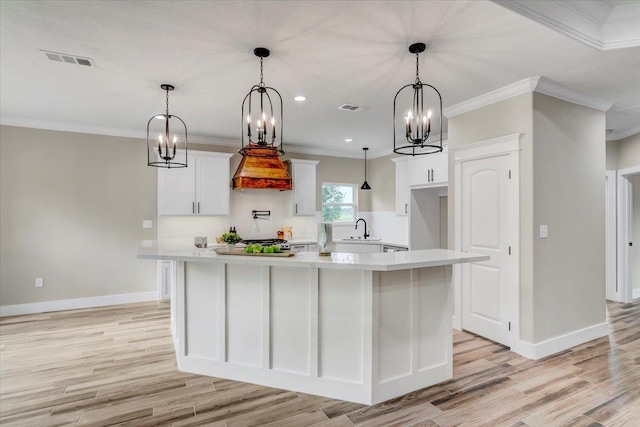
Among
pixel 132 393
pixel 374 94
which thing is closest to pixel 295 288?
pixel 132 393

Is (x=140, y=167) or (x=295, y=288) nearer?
(x=295, y=288)

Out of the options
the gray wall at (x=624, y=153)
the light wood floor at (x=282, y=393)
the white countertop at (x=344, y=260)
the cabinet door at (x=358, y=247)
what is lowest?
the light wood floor at (x=282, y=393)

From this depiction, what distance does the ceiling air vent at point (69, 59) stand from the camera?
282 centimetres

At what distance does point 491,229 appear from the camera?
12.3 ft

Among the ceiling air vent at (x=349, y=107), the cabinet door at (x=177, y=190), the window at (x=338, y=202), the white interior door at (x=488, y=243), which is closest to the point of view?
the white interior door at (x=488, y=243)

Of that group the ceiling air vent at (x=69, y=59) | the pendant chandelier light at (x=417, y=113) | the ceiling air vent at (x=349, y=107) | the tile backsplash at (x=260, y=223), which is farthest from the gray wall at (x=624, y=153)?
the ceiling air vent at (x=69, y=59)

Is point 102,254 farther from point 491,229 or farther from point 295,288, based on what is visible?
point 491,229

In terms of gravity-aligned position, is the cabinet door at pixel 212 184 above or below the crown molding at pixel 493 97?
below

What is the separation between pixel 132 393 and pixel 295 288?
1515mm

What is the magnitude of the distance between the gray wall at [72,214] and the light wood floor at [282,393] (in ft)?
4.55

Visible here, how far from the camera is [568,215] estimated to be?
3.61m

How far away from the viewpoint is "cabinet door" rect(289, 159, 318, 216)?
21.0 feet

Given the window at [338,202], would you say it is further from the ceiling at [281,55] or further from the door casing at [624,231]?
the door casing at [624,231]

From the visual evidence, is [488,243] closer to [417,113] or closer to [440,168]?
[440,168]
